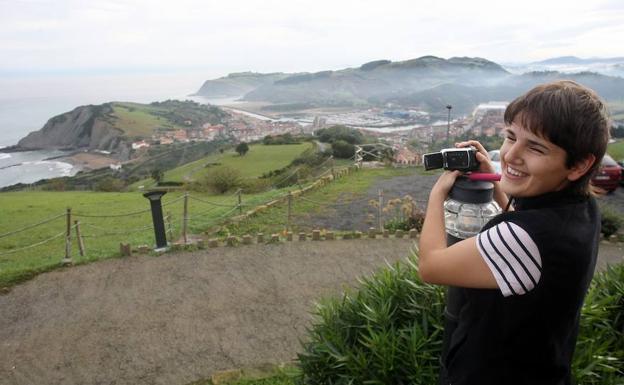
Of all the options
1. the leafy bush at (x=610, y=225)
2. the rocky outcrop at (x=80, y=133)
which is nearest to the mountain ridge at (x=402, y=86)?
the rocky outcrop at (x=80, y=133)

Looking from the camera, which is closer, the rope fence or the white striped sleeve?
the white striped sleeve

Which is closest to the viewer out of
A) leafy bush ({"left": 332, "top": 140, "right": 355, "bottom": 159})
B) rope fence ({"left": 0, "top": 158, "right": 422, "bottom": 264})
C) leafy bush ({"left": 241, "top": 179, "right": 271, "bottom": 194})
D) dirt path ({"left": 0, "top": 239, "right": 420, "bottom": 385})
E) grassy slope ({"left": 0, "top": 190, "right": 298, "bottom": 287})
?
dirt path ({"left": 0, "top": 239, "right": 420, "bottom": 385})

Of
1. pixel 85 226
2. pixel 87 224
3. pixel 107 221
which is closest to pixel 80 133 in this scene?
pixel 107 221

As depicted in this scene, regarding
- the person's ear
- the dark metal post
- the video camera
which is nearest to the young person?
the person's ear

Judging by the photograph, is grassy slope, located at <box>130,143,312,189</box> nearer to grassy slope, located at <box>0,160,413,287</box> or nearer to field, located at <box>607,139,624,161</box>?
grassy slope, located at <box>0,160,413,287</box>

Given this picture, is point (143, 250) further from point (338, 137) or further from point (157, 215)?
point (338, 137)

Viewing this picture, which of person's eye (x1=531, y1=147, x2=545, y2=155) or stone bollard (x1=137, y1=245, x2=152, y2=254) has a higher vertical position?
person's eye (x1=531, y1=147, x2=545, y2=155)

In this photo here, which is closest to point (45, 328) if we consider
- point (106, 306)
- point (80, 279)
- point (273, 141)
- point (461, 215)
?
point (106, 306)

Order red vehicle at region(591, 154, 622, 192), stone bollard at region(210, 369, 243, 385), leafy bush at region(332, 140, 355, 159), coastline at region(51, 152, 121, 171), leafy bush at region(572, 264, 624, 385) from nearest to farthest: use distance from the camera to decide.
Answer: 1. leafy bush at region(572, 264, 624, 385)
2. stone bollard at region(210, 369, 243, 385)
3. red vehicle at region(591, 154, 622, 192)
4. leafy bush at region(332, 140, 355, 159)
5. coastline at region(51, 152, 121, 171)
